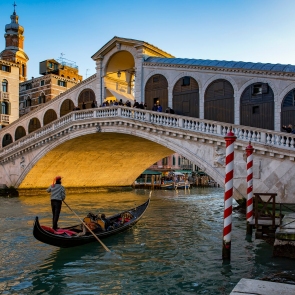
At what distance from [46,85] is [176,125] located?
18.5 metres

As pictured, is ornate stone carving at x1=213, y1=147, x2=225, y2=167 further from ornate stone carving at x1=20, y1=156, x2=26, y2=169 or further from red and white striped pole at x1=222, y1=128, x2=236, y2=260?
ornate stone carving at x1=20, y1=156, x2=26, y2=169

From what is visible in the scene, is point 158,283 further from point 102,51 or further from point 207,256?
point 102,51

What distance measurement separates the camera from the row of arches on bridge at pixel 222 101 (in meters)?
13.5

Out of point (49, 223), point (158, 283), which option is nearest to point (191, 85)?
point (49, 223)

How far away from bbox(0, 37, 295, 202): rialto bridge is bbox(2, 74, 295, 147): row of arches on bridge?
0.04 meters

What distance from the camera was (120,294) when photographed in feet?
17.1

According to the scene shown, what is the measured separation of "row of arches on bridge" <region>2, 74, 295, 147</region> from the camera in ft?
44.3

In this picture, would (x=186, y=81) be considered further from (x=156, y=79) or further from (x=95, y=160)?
(x=95, y=160)

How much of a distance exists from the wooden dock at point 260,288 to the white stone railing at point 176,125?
8174mm

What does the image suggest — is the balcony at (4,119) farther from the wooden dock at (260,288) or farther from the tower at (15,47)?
the wooden dock at (260,288)

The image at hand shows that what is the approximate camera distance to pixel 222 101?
14812 mm

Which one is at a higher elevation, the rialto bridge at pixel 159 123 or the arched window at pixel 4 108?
the arched window at pixel 4 108

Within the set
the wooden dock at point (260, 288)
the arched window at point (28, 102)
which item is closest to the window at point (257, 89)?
the wooden dock at point (260, 288)

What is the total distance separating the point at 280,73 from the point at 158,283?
9.77 meters
